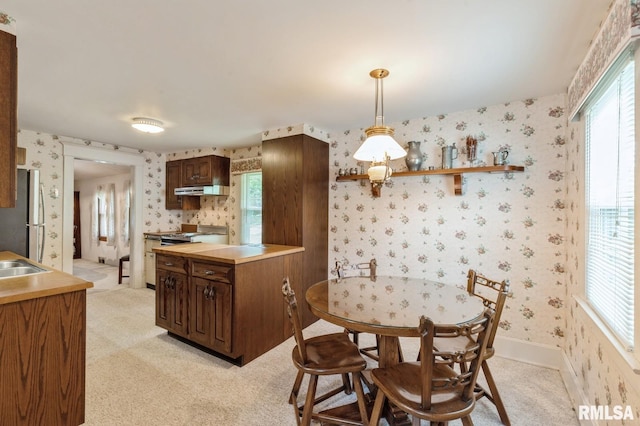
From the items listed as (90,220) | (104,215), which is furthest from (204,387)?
(90,220)

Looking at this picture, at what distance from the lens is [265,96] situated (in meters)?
2.51

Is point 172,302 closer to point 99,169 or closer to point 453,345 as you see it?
point 453,345

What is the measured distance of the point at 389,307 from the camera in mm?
1689

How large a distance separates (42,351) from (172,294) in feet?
4.48

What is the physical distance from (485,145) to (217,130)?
303 cm

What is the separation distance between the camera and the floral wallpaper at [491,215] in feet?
8.14

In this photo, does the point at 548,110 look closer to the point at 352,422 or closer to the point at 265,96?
the point at 265,96

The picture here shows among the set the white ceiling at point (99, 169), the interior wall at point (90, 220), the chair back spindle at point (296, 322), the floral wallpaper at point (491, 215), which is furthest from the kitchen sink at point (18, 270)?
the interior wall at point (90, 220)

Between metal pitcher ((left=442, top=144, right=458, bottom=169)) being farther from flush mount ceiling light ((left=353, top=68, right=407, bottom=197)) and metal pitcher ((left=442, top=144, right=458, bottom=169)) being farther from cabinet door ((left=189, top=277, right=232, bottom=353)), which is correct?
cabinet door ((left=189, top=277, right=232, bottom=353))

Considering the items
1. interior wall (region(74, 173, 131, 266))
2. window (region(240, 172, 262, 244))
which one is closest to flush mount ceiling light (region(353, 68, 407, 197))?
window (region(240, 172, 262, 244))

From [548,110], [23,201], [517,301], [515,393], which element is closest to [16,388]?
[23,201]

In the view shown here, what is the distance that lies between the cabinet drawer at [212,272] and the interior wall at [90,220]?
16.1 ft

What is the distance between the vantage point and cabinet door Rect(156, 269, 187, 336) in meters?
2.73

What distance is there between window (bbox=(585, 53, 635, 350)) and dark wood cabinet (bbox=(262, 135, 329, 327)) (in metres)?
2.37
